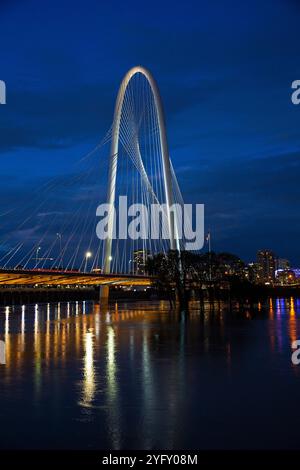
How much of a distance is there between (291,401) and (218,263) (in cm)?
5655

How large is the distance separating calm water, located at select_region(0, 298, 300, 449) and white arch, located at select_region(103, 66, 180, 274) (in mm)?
35845

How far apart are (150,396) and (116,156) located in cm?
4881

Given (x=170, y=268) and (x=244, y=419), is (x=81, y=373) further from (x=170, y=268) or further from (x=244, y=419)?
(x=170, y=268)

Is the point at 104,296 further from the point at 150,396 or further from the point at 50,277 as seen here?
the point at 150,396

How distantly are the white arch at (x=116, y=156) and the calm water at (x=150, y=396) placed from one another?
3584 centimetres

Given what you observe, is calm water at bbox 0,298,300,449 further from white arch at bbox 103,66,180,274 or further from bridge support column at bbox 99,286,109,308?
bridge support column at bbox 99,286,109,308

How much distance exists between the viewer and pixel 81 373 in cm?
1440

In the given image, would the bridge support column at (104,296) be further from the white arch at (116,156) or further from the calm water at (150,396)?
the calm water at (150,396)

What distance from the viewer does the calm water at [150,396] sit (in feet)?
28.0

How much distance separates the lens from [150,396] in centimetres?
1146

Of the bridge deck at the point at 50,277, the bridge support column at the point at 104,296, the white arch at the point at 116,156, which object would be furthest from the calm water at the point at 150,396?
the bridge support column at the point at 104,296
